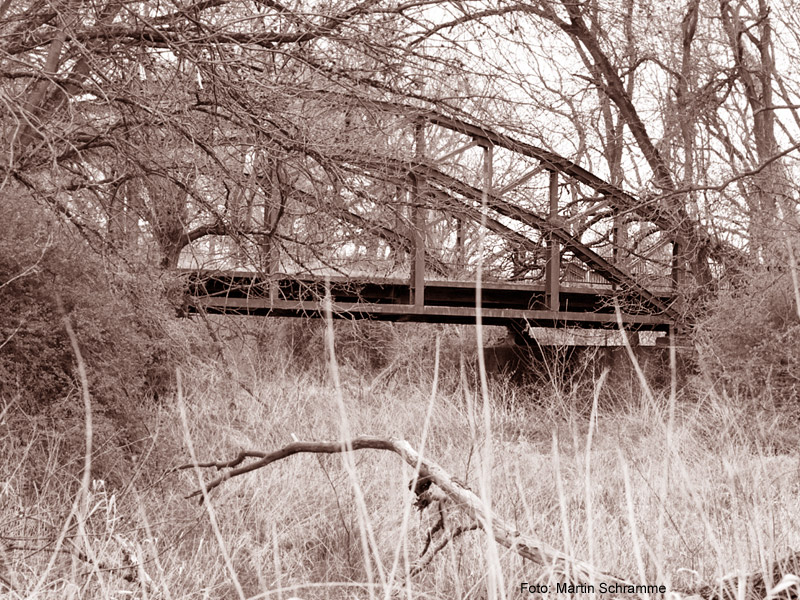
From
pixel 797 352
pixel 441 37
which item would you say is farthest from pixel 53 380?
pixel 797 352

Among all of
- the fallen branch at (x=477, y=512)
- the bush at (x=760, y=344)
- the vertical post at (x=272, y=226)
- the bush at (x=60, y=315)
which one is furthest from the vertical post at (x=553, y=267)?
the fallen branch at (x=477, y=512)

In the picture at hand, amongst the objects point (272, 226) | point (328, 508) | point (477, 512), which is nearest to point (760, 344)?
point (272, 226)

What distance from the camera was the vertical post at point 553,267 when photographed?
12.9 metres

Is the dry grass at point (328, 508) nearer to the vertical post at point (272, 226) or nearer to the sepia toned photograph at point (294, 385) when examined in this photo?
the sepia toned photograph at point (294, 385)

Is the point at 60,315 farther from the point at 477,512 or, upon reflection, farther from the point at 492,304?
the point at 492,304

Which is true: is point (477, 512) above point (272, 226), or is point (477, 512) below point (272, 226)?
below

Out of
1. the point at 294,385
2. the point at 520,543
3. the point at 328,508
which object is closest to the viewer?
the point at 520,543

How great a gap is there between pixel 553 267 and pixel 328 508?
27.7 feet

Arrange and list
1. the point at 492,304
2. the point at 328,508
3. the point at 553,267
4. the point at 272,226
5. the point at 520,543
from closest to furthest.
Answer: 1. the point at 520,543
2. the point at 328,508
3. the point at 272,226
4. the point at 553,267
5. the point at 492,304

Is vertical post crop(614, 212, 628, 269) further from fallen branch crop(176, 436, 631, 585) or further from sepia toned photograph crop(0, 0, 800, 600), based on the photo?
fallen branch crop(176, 436, 631, 585)

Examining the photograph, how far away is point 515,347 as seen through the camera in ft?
49.0

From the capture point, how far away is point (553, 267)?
1338 cm

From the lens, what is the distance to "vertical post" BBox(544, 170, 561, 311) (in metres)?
12.9

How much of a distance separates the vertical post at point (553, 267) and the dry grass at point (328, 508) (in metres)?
4.61
